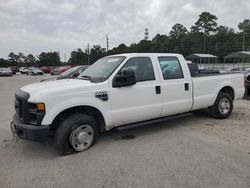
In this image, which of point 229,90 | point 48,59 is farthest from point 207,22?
point 229,90

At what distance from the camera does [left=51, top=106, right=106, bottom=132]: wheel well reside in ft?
12.8

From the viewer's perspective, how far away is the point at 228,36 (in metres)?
66.2

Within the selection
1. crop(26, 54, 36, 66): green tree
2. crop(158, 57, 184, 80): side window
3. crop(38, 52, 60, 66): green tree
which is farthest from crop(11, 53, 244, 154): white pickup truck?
Answer: crop(26, 54, 36, 66): green tree

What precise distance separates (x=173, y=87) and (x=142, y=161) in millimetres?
1979

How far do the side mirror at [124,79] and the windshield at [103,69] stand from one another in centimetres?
20

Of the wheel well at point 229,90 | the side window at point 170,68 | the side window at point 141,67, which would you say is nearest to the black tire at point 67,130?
the side window at point 141,67

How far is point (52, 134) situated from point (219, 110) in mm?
4413

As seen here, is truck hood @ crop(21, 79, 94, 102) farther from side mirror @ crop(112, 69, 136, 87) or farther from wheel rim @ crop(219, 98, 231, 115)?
wheel rim @ crop(219, 98, 231, 115)

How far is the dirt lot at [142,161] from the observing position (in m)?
2.98

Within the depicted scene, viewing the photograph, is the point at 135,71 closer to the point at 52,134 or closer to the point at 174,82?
the point at 174,82

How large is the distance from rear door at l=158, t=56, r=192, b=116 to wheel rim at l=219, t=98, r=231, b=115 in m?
1.28

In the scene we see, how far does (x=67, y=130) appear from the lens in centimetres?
368

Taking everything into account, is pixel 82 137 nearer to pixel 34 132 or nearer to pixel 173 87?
pixel 34 132

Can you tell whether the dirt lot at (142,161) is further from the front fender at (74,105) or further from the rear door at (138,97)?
the front fender at (74,105)
